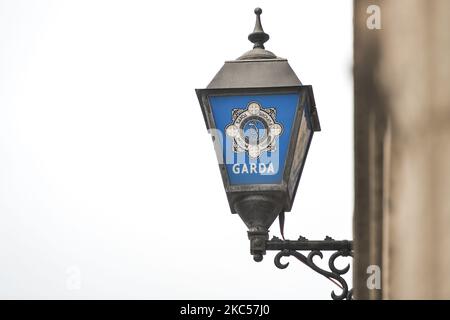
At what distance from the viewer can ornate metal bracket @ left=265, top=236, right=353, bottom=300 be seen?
5457 millimetres

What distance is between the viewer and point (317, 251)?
A: 221 inches

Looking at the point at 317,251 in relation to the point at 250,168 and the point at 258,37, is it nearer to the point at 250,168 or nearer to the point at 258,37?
the point at 250,168

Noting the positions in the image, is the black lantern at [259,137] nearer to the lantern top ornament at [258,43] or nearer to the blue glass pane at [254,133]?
the blue glass pane at [254,133]

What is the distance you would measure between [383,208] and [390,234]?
44 millimetres

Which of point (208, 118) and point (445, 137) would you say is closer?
point (445, 137)

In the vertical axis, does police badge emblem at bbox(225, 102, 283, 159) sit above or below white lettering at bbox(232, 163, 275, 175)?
above

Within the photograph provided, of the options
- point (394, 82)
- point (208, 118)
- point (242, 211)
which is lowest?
point (242, 211)

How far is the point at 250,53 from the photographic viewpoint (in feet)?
20.8

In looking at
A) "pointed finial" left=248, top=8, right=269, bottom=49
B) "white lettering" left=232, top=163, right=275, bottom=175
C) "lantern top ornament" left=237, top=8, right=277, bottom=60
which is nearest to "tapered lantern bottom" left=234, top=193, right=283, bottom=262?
"white lettering" left=232, top=163, right=275, bottom=175

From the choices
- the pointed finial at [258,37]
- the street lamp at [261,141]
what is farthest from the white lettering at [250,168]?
the pointed finial at [258,37]

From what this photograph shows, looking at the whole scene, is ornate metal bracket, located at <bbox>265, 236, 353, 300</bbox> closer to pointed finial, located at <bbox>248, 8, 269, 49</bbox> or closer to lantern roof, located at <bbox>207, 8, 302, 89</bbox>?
lantern roof, located at <bbox>207, 8, 302, 89</bbox>
